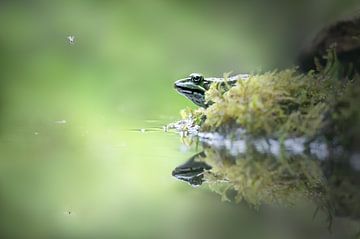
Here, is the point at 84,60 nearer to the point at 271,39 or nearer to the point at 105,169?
the point at 271,39

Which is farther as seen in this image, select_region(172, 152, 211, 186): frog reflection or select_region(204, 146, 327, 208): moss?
select_region(172, 152, 211, 186): frog reflection

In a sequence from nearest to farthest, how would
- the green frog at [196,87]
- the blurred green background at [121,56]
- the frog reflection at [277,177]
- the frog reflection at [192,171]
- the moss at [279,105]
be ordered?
the frog reflection at [277,177]
the frog reflection at [192,171]
the moss at [279,105]
the green frog at [196,87]
the blurred green background at [121,56]

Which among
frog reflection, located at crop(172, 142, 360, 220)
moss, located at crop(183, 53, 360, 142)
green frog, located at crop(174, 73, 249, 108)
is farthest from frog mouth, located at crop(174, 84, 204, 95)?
frog reflection, located at crop(172, 142, 360, 220)

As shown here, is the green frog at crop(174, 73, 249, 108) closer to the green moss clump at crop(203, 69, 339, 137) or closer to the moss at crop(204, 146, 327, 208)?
the green moss clump at crop(203, 69, 339, 137)

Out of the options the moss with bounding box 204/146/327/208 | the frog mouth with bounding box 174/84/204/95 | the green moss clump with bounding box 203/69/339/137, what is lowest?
the moss with bounding box 204/146/327/208

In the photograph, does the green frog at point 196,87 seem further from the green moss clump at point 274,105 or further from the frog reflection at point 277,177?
the frog reflection at point 277,177

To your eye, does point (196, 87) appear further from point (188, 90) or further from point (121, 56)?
point (121, 56)

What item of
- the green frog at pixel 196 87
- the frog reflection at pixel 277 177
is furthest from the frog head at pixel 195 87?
the frog reflection at pixel 277 177

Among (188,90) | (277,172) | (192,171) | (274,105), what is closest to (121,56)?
(188,90)

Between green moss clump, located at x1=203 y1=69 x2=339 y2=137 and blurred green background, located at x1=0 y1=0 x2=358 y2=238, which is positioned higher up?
blurred green background, located at x1=0 y1=0 x2=358 y2=238
